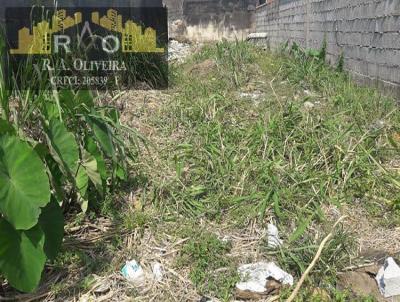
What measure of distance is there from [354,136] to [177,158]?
52.3 inches

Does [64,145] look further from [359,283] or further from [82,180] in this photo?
[359,283]

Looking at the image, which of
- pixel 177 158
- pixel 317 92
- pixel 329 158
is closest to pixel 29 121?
pixel 177 158

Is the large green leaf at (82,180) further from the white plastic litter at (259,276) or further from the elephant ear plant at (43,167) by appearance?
the white plastic litter at (259,276)

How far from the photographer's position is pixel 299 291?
2074 mm

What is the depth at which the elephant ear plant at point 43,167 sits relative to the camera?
173 centimetres

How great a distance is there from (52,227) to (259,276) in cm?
100

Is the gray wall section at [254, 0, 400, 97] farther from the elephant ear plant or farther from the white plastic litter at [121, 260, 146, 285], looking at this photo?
the white plastic litter at [121, 260, 146, 285]

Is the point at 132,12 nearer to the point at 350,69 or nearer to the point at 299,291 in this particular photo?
the point at 350,69

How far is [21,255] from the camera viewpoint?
69.0 inches

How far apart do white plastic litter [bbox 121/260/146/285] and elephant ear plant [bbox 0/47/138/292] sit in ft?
1.30

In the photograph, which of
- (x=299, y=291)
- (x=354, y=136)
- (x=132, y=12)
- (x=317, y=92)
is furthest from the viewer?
(x=132, y=12)

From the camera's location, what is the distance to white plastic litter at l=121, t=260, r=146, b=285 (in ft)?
7.15

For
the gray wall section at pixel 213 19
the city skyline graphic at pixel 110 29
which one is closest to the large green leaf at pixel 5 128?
the city skyline graphic at pixel 110 29

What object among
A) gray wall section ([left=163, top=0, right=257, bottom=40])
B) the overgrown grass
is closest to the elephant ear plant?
the overgrown grass
